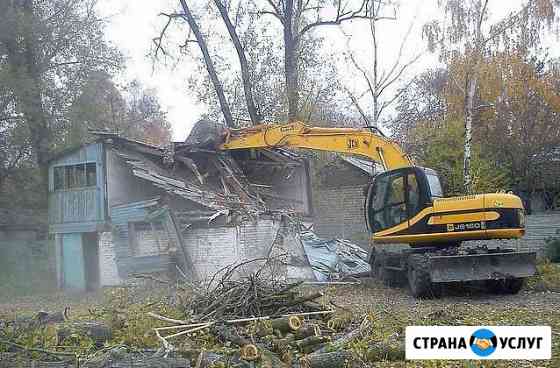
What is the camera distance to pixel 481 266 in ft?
38.3

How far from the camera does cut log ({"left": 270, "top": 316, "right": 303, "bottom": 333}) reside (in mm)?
8281

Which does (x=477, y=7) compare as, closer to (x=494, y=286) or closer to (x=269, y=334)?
(x=494, y=286)

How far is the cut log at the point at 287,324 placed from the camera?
27.2ft

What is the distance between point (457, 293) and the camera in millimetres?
12789

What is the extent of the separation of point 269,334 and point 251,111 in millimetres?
16461

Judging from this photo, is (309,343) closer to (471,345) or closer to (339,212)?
(471,345)

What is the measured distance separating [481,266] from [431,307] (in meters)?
1.41

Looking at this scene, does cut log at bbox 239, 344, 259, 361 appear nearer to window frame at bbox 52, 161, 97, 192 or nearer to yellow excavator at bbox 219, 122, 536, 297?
yellow excavator at bbox 219, 122, 536, 297

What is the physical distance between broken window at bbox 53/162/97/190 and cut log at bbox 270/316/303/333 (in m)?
10.2

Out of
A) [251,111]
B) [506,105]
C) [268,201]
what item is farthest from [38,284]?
[506,105]

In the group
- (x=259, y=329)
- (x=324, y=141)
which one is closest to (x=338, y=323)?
(x=259, y=329)

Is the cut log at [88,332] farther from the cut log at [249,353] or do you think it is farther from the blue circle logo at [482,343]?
the blue circle logo at [482,343]

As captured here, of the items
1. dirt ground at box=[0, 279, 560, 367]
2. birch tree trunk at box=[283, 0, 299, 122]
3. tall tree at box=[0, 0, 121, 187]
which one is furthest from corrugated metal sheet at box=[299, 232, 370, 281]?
tall tree at box=[0, 0, 121, 187]

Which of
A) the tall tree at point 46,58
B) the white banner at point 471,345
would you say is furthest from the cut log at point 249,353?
the tall tree at point 46,58
